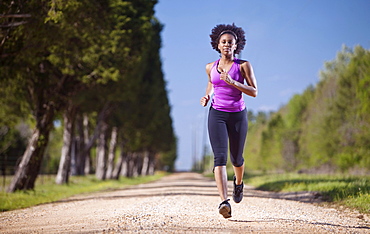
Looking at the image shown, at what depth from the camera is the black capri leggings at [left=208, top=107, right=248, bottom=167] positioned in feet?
19.5

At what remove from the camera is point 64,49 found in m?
13.1

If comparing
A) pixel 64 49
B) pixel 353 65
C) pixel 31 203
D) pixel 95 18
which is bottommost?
pixel 31 203

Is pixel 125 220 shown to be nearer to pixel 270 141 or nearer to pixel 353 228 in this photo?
pixel 353 228

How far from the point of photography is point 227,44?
6.08 meters

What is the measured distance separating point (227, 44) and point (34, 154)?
11.2 metres

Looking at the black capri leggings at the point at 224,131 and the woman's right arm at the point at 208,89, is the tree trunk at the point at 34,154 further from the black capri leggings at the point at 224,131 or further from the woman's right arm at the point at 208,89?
the black capri leggings at the point at 224,131

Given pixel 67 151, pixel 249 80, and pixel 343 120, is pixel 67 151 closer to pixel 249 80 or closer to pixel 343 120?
pixel 249 80

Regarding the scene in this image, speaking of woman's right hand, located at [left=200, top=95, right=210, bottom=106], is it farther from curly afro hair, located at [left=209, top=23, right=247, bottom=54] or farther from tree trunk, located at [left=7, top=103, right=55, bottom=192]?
tree trunk, located at [left=7, top=103, right=55, bottom=192]

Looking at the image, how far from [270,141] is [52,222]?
6611 centimetres

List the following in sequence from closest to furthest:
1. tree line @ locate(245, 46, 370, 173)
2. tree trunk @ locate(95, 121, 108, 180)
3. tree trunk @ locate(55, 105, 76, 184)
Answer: tree trunk @ locate(55, 105, 76, 184), tree trunk @ locate(95, 121, 108, 180), tree line @ locate(245, 46, 370, 173)

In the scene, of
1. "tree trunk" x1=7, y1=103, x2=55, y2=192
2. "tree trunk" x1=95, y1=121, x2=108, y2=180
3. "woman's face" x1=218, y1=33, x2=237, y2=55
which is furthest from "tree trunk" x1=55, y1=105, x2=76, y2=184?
"woman's face" x1=218, y1=33, x2=237, y2=55

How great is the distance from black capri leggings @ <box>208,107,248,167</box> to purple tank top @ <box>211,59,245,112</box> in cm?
8

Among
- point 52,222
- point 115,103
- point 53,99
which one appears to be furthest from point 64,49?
point 115,103

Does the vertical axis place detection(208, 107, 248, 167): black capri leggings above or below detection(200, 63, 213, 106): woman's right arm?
below
